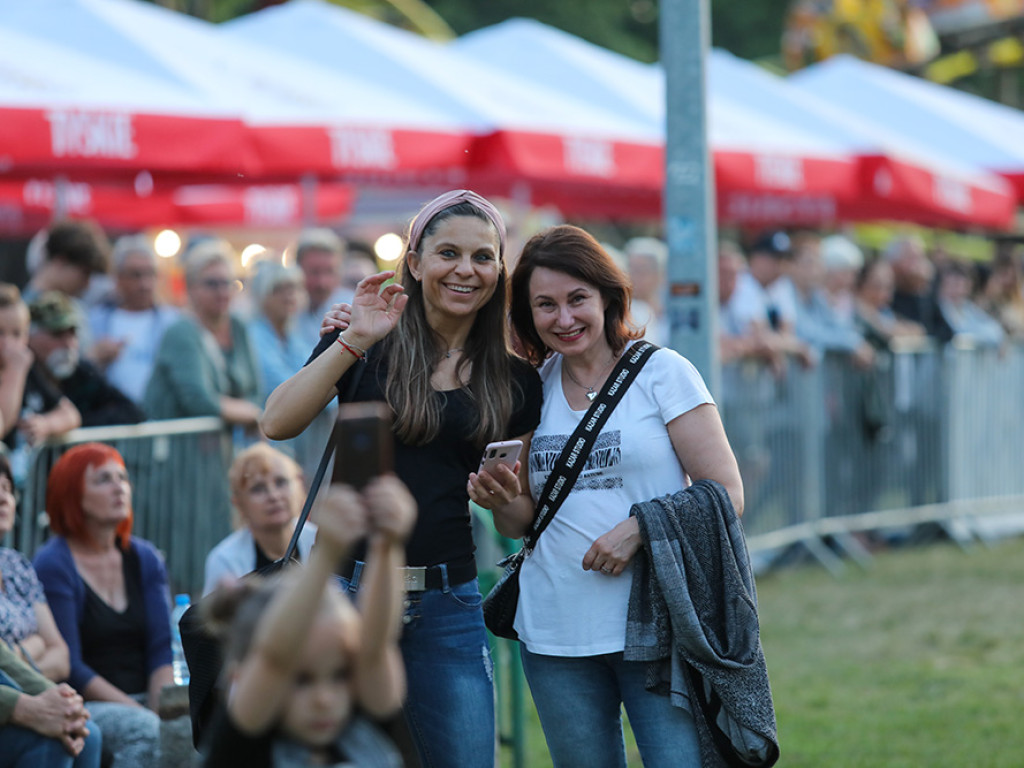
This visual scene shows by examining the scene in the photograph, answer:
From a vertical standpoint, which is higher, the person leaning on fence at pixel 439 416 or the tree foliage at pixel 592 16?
the tree foliage at pixel 592 16

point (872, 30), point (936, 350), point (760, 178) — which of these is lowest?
point (936, 350)

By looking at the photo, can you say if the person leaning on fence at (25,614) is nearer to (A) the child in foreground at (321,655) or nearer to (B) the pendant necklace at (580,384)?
(B) the pendant necklace at (580,384)

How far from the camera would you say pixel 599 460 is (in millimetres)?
3643

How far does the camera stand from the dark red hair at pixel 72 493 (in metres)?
5.24

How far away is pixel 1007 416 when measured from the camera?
12.3 metres

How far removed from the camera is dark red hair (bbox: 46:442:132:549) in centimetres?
524

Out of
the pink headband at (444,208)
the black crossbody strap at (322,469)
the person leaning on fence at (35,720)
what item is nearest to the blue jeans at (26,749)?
the person leaning on fence at (35,720)

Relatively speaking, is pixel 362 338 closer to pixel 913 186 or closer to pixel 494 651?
pixel 494 651

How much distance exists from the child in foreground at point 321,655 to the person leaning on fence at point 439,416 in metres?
1.23

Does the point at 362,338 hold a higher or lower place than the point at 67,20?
lower

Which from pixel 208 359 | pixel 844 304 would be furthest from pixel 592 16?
pixel 208 359

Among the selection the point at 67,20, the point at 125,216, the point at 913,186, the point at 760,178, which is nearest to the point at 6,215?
the point at 125,216

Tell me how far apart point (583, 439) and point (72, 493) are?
2.42 meters

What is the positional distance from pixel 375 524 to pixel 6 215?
537 inches
